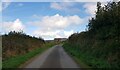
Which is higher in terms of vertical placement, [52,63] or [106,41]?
[106,41]

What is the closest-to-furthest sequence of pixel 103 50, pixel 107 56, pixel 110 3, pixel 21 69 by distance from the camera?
pixel 21 69
pixel 107 56
pixel 103 50
pixel 110 3

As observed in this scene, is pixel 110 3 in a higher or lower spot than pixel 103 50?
higher

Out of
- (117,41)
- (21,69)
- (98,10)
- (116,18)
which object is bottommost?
(21,69)

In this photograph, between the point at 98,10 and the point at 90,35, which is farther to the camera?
the point at 90,35

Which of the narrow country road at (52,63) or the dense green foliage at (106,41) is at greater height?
the dense green foliage at (106,41)

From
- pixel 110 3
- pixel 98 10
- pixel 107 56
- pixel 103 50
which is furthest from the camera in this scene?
pixel 98 10

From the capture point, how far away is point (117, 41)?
1026 inches

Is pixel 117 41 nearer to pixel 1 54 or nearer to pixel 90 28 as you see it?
pixel 1 54

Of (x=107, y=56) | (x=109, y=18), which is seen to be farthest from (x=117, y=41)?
(x=109, y=18)

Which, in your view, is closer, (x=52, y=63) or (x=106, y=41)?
(x=52, y=63)

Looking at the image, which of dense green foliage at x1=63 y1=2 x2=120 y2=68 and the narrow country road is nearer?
the narrow country road

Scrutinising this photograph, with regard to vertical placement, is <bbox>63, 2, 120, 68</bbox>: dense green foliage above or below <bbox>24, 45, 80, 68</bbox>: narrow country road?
above

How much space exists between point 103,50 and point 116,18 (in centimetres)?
354

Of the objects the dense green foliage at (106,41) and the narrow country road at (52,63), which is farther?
the dense green foliage at (106,41)
